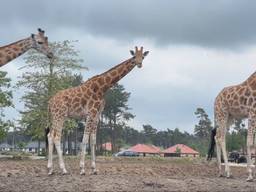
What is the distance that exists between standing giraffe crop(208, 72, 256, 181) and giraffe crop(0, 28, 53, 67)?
233 inches

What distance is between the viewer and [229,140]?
7662 centimetres

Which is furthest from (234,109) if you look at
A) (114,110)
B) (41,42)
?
(114,110)

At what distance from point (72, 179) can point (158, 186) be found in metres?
2.63

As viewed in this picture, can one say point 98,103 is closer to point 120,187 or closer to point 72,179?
point 72,179

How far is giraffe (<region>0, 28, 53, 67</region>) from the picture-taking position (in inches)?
702

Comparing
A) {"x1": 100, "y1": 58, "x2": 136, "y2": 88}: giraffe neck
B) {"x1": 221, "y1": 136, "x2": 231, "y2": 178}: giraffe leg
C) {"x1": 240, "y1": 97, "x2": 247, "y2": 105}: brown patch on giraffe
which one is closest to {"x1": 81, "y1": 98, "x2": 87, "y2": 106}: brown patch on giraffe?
{"x1": 100, "y1": 58, "x2": 136, "y2": 88}: giraffe neck

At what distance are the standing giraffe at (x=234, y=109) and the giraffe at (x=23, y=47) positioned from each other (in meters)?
5.91

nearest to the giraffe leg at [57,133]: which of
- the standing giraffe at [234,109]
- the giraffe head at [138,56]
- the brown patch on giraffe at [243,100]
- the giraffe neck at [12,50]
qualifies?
the giraffe neck at [12,50]

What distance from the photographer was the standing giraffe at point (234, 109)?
17.5 m

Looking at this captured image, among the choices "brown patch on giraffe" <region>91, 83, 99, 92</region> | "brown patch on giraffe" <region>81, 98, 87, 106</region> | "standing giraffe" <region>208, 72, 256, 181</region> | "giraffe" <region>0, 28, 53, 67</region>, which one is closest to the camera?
"standing giraffe" <region>208, 72, 256, 181</region>

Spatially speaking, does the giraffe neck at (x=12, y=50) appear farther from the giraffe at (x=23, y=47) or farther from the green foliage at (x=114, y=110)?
the green foliage at (x=114, y=110)

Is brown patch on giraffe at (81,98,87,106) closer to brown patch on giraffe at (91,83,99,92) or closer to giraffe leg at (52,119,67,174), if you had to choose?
brown patch on giraffe at (91,83,99,92)

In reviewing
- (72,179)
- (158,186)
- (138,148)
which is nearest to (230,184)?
(158,186)

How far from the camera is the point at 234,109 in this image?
18.3 meters
